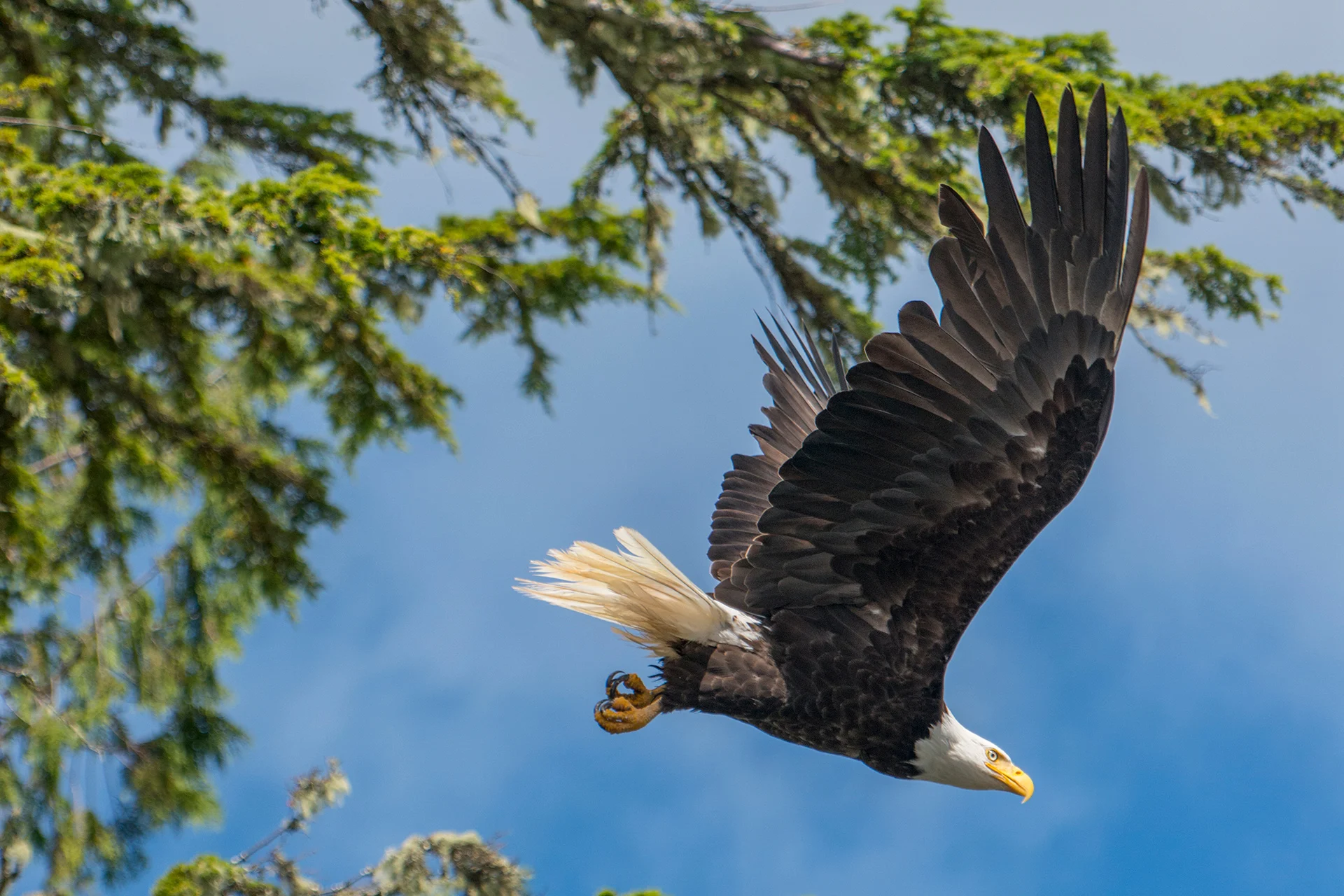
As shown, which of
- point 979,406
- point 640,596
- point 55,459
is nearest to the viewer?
point 979,406

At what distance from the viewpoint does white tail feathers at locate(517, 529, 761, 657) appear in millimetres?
3637

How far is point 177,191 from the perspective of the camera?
5430 millimetres

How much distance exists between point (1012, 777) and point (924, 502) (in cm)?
101

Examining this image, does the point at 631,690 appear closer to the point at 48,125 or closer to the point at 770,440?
the point at 770,440

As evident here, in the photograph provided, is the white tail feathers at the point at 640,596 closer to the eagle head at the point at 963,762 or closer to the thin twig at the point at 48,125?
the eagle head at the point at 963,762

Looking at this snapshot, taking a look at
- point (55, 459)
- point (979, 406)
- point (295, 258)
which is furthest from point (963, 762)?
point (55, 459)

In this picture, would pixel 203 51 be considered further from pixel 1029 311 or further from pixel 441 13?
pixel 1029 311

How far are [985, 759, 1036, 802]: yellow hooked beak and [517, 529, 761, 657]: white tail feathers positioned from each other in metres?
0.85

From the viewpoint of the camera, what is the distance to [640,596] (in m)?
3.66

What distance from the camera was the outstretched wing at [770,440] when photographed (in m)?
4.32

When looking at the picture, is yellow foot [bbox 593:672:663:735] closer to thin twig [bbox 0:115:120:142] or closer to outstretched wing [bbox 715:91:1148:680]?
outstretched wing [bbox 715:91:1148:680]

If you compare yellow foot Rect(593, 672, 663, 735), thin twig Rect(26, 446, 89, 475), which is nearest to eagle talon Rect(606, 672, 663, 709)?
yellow foot Rect(593, 672, 663, 735)

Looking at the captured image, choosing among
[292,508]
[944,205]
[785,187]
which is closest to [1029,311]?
[944,205]

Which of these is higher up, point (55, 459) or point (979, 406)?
point (55, 459)
